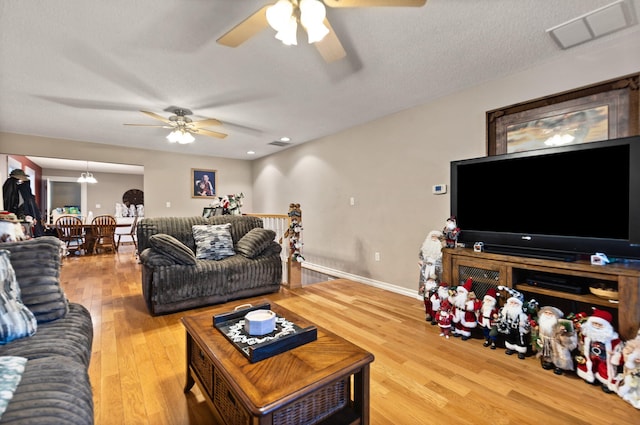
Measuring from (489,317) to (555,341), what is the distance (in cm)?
41

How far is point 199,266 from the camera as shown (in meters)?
3.06

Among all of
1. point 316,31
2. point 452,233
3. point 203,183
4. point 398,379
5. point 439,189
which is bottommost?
point 398,379

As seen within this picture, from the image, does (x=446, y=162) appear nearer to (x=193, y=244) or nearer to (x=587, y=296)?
(x=587, y=296)

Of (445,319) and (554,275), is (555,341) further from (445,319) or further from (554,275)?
(445,319)

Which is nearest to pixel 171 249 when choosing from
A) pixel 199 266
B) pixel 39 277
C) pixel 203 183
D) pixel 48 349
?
pixel 199 266

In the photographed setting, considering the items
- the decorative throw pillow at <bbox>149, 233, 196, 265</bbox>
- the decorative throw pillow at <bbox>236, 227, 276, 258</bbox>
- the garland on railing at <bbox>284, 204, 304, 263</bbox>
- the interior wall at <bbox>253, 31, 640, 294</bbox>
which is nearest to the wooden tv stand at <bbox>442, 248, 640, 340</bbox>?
the interior wall at <bbox>253, 31, 640, 294</bbox>

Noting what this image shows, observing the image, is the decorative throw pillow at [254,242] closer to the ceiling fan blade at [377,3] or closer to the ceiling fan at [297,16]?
the ceiling fan at [297,16]

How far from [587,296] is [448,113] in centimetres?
208

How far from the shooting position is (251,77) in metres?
2.72

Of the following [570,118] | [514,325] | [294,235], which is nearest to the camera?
[514,325]

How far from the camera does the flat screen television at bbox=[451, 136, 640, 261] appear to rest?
188 cm

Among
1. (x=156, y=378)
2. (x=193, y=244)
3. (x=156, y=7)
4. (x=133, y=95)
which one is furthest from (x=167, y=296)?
(x=156, y=7)

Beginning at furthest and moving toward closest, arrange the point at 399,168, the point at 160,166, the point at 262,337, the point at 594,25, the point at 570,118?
the point at 160,166, the point at 399,168, the point at 570,118, the point at 594,25, the point at 262,337

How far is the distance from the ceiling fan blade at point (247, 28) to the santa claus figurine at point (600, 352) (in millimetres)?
2604
